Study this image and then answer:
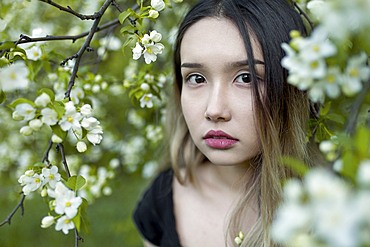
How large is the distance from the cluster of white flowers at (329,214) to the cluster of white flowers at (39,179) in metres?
0.70

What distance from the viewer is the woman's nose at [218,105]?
96 centimetres

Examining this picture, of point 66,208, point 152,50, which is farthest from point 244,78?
point 66,208

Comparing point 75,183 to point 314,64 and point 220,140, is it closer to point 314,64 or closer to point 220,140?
point 220,140

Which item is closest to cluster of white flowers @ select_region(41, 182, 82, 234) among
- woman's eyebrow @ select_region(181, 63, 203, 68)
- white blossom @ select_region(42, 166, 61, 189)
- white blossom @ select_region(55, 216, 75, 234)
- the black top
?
white blossom @ select_region(55, 216, 75, 234)

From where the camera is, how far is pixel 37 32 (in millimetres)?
1069

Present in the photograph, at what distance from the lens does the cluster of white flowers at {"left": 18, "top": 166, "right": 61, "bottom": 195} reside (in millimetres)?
844

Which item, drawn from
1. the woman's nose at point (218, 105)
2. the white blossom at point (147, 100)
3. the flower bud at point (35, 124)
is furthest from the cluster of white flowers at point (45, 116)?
the white blossom at point (147, 100)

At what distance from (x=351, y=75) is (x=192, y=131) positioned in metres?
0.68

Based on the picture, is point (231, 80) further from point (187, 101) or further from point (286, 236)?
point (286, 236)

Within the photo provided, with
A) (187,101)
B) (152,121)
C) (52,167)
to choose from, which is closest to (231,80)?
(187,101)

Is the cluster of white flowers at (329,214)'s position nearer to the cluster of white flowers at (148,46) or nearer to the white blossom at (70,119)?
the white blossom at (70,119)

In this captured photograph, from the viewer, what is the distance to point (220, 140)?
3.39 ft

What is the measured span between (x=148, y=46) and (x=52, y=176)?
20.4 inches

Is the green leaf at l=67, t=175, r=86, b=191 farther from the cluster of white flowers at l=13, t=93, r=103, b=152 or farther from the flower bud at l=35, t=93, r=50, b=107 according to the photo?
the flower bud at l=35, t=93, r=50, b=107
